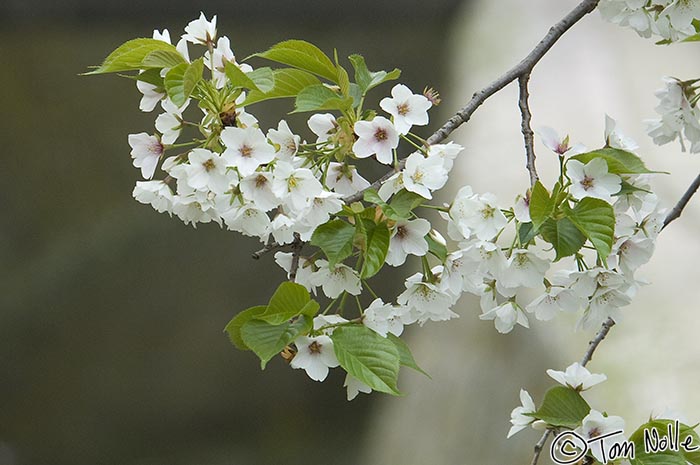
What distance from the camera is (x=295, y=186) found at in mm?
466

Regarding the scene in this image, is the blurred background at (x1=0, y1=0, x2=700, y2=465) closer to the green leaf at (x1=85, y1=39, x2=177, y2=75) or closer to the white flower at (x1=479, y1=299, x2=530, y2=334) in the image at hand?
the white flower at (x1=479, y1=299, x2=530, y2=334)

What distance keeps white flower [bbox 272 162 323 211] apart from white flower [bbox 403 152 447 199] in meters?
0.06

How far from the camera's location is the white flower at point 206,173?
466 millimetres

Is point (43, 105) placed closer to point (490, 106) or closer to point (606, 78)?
point (490, 106)

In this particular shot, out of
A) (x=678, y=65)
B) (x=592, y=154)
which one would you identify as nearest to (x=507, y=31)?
(x=678, y=65)

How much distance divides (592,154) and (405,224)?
0.39ft

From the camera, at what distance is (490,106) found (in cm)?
200

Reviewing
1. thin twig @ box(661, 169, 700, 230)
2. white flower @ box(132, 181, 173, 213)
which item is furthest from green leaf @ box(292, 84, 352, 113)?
thin twig @ box(661, 169, 700, 230)

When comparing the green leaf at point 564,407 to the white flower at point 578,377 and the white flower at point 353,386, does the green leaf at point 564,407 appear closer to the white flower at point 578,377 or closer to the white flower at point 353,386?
the white flower at point 578,377

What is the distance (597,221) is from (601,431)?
0.56 ft

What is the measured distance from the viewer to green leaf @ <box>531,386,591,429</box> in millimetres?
561

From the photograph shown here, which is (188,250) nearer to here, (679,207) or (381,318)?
(679,207)

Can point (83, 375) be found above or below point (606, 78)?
below
